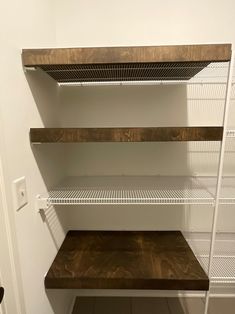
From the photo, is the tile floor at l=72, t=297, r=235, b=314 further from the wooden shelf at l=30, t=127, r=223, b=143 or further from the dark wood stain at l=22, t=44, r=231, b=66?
the dark wood stain at l=22, t=44, r=231, b=66

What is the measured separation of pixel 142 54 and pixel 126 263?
0.99 meters

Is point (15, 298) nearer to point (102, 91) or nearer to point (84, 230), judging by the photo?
point (84, 230)

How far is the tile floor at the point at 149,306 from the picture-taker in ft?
4.76

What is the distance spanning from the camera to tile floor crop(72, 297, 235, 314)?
1.45 metres

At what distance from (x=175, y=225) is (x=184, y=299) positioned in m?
0.61

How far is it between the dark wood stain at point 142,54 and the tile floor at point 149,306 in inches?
62.5

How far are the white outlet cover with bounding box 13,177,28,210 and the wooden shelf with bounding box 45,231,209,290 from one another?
0.43 metres

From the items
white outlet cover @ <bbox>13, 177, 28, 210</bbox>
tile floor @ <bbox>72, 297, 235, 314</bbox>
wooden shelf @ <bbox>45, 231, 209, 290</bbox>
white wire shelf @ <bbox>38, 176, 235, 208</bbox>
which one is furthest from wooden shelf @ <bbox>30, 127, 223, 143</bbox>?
tile floor @ <bbox>72, 297, 235, 314</bbox>

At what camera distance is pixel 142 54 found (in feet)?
2.64

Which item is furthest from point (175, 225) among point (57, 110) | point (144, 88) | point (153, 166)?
point (57, 110)

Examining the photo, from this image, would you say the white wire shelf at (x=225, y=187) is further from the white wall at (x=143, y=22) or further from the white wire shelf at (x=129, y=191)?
the white wall at (x=143, y=22)

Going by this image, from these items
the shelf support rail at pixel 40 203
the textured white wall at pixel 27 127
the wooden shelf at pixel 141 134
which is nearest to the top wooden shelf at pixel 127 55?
the textured white wall at pixel 27 127

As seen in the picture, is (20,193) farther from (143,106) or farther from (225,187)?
(225,187)

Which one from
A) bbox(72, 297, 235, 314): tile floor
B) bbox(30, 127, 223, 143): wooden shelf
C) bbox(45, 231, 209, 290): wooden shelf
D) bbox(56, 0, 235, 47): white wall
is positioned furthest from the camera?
bbox(72, 297, 235, 314): tile floor
